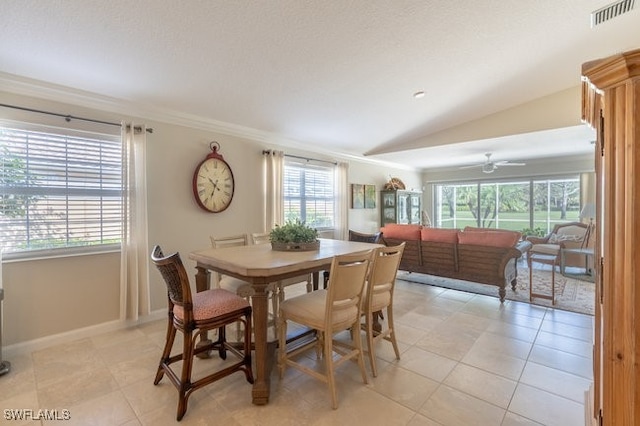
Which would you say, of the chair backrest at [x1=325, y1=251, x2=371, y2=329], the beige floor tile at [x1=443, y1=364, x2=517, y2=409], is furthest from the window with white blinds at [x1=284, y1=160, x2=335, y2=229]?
the beige floor tile at [x1=443, y1=364, x2=517, y2=409]

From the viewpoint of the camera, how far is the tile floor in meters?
1.72

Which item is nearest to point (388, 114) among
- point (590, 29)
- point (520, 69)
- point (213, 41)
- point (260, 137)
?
point (520, 69)

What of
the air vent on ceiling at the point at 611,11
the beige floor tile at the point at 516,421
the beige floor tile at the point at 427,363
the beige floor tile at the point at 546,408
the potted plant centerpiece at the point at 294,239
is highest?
the air vent on ceiling at the point at 611,11

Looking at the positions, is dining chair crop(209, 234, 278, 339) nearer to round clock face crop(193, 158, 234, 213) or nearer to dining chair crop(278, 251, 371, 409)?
dining chair crop(278, 251, 371, 409)

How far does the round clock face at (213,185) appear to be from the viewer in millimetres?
3475

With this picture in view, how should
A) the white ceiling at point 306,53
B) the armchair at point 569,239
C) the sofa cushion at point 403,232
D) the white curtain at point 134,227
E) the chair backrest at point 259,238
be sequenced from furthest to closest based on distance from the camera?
the armchair at point 569,239 → the sofa cushion at point 403,232 → the chair backrest at point 259,238 → the white curtain at point 134,227 → the white ceiling at point 306,53

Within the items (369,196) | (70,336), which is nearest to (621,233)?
(70,336)

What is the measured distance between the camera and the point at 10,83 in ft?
7.77

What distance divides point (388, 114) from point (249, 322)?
332 cm

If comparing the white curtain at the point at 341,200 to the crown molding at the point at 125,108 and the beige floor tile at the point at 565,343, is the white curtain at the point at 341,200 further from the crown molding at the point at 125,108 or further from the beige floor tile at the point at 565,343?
the beige floor tile at the point at 565,343

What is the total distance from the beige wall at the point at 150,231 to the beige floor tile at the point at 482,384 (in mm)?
2919

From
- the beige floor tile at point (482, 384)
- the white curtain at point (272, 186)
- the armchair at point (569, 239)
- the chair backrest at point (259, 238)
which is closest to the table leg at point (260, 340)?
the beige floor tile at point (482, 384)

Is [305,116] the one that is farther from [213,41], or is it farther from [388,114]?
[213,41]

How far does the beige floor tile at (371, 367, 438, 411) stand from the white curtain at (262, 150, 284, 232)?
101 inches
